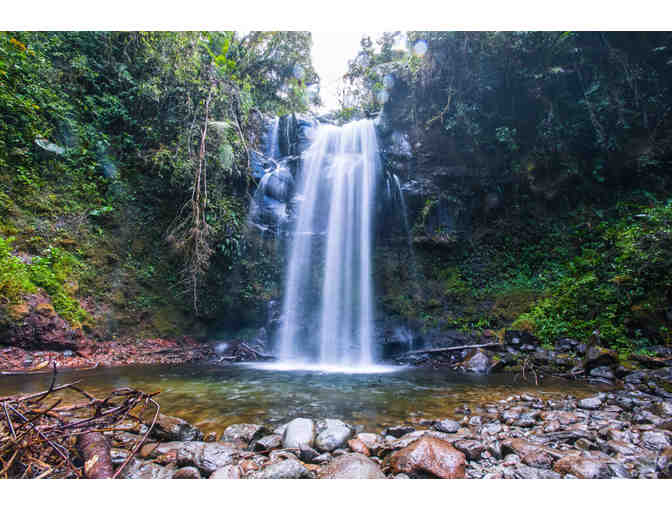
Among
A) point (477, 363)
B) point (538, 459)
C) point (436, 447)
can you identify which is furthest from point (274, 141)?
point (538, 459)

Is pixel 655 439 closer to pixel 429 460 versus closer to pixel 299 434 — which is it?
pixel 429 460

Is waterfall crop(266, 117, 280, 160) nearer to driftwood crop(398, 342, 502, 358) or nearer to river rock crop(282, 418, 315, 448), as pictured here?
driftwood crop(398, 342, 502, 358)

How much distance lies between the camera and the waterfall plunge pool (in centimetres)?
331

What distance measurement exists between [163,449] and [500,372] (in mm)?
5943

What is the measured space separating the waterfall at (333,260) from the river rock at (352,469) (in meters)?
5.65

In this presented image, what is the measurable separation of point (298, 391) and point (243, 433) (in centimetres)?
188

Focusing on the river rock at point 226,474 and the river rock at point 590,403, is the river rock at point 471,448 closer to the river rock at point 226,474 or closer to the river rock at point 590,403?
the river rock at point 226,474

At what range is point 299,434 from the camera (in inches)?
96.8

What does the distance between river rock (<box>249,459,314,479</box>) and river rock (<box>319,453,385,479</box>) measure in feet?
→ 0.43

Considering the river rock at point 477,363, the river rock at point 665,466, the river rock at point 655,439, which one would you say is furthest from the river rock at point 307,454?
the river rock at point 477,363

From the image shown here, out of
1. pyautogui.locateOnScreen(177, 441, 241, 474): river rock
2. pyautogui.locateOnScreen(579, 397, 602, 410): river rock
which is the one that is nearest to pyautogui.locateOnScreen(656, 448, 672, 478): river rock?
pyautogui.locateOnScreen(579, 397, 602, 410): river rock

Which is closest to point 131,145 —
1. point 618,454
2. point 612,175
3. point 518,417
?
point 518,417

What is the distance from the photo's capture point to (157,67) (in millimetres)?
8156
